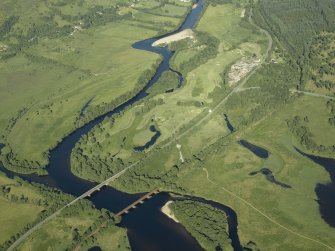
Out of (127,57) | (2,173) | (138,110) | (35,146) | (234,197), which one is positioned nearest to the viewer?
(234,197)

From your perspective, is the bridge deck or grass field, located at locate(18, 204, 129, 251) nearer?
grass field, located at locate(18, 204, 129, 251)

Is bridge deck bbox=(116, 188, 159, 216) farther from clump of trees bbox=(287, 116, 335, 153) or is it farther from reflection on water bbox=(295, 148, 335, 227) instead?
clump of trees bbox=(287, 116, 335, 153)

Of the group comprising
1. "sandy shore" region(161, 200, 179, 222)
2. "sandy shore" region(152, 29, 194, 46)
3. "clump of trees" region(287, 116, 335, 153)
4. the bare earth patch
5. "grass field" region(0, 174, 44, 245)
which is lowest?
"grass field" region(0, 174, 44, 245)

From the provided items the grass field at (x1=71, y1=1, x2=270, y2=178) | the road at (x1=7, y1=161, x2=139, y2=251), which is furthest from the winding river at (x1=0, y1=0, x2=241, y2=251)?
the grass field at (x1=71, y1=1, x2=270, y2=178)

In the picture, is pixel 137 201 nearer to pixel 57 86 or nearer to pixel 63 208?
pixel 63 208

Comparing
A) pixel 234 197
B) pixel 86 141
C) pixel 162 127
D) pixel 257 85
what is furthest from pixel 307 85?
pixel 86 141

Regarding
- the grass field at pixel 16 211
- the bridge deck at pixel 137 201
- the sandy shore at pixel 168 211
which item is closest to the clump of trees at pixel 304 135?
the sandy shore at pixel 168 211

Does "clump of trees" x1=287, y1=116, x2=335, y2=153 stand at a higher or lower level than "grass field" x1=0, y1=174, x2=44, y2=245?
higher

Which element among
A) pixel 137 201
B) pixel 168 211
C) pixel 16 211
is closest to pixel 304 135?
pixel 168 211

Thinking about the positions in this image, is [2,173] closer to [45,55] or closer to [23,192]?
[23,192]

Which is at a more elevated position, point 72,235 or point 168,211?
point 168,211

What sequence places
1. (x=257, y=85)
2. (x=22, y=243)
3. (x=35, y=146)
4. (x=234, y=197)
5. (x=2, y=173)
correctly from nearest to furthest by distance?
(x=22, y=243) → (x=234, y=197) → (x=2, y=173) → (x=35, y=146) → (x=257, y=85)
